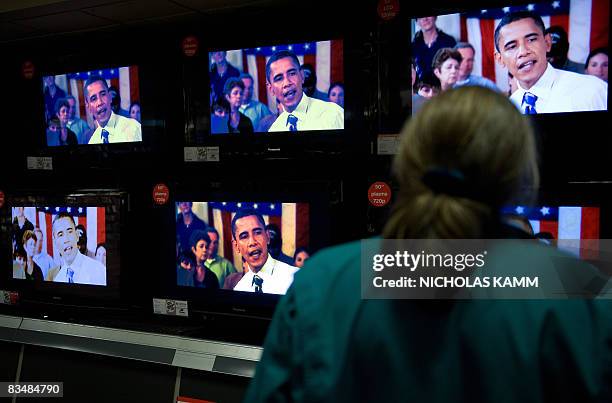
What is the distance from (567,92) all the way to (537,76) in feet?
0.32

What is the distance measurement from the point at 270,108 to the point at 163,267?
0.79 meters

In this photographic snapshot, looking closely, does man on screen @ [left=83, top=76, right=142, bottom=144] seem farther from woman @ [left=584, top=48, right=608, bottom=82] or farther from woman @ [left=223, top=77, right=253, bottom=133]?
woman @ [left=584, top=48, right=608, bottom=82]

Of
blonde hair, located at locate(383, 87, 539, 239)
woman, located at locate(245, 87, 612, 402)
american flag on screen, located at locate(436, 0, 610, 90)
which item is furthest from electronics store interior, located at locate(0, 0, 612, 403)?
blonde hair, located at locate(383, 87, 539, 239)

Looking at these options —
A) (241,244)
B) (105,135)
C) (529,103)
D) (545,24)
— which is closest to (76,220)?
(105,135)

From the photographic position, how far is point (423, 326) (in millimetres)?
796

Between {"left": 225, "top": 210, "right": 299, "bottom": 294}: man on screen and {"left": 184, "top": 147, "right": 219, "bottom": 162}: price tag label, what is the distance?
0.26 metres

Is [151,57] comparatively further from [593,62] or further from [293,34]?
[593,62]

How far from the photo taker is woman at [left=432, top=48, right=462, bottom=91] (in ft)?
5.76

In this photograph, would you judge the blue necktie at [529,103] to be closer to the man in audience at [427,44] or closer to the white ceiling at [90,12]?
the man in audience at [427,44]

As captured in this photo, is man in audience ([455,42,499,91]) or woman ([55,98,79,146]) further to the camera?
woman ([55,98,79,146])

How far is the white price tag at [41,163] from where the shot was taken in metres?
2.54

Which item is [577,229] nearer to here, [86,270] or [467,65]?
[467,65]

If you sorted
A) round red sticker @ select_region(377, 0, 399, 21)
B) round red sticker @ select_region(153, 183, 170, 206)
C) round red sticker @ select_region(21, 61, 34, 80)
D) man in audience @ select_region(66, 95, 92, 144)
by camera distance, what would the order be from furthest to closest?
round red sticker @ select_region(21, 61, 34, 80) → man in audience @ select_region(66, 95, 92, 144) → round red sticker @ select_region(153, 183, 170, 206) → round red sticker @ select_region(377, 0, 399, 21)

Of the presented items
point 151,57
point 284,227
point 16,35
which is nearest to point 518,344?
point 284,227
